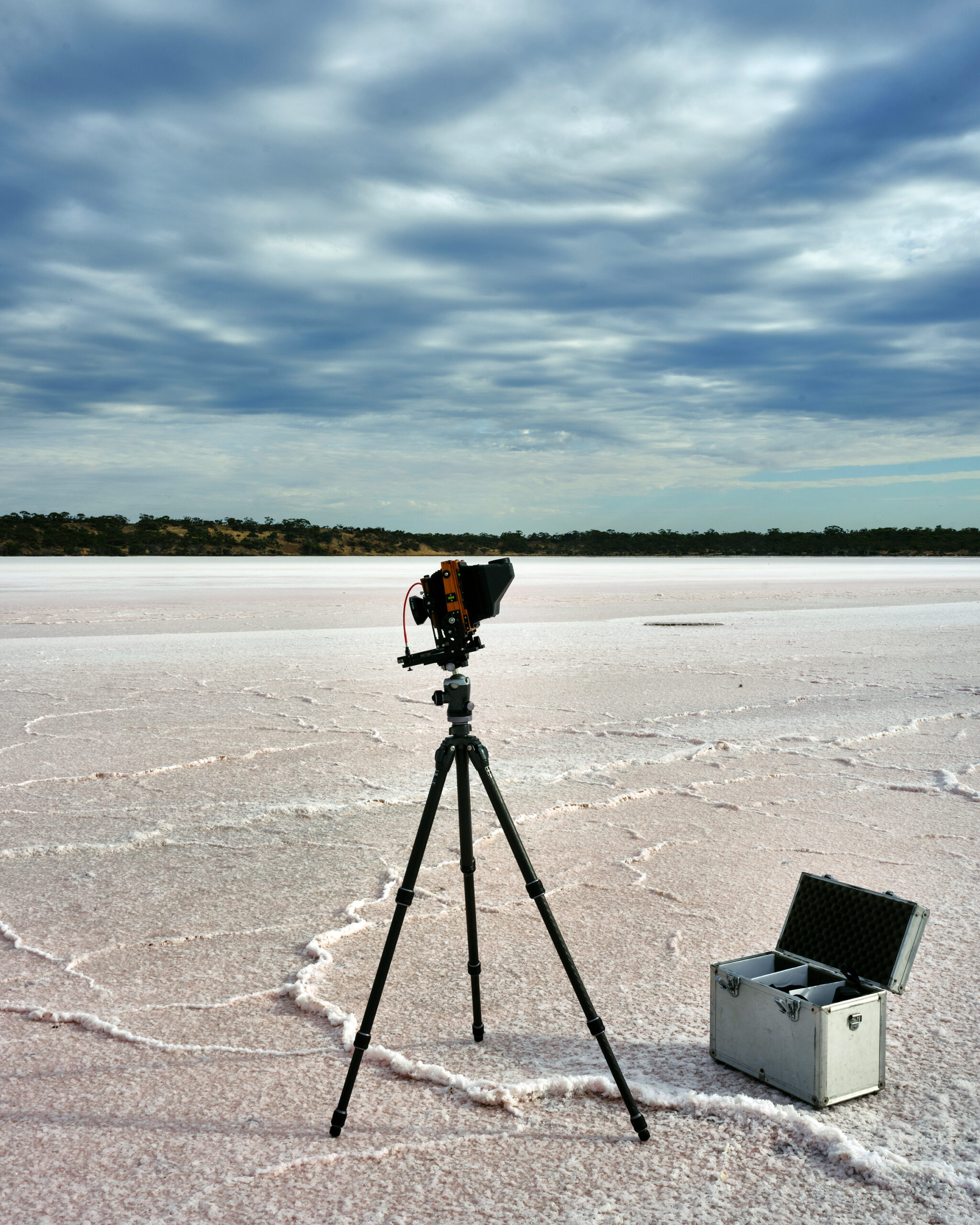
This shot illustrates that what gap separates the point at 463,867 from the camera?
2.97 meters

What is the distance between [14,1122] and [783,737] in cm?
616

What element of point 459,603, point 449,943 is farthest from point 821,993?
point 459,603

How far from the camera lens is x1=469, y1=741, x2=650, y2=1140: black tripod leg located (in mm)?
2611

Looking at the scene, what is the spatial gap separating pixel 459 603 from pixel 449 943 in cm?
181

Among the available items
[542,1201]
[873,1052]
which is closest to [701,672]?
[873,1052]

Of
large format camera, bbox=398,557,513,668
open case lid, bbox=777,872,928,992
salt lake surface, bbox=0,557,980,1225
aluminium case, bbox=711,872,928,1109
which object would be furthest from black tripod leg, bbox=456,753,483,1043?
open case lid, bbox=777,872,928,992

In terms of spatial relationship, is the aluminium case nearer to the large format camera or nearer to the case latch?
the case latch

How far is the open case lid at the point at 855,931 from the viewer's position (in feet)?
9.74

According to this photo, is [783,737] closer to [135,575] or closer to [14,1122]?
[14,1122]

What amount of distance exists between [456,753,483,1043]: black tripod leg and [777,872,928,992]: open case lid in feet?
3.36

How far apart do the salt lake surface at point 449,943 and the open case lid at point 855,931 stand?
31cm

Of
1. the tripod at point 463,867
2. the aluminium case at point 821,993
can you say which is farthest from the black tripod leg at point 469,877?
the aluminium case at point 821,993

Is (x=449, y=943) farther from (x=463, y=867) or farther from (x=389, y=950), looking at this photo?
(x=389, y=950)

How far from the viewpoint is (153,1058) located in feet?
10.2
